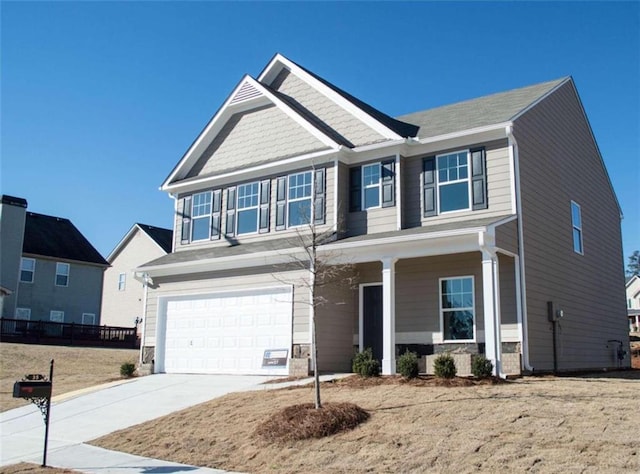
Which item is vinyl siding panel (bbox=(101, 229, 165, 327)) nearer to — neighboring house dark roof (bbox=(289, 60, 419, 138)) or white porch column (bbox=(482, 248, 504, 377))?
neighboring house dark roof (bbox=(289, 60, 419, 138))

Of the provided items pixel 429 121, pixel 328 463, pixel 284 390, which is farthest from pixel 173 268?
pixel 328 463

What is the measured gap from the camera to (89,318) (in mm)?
40094

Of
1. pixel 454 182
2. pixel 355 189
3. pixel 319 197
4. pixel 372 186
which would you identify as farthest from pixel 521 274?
pixel 319 197

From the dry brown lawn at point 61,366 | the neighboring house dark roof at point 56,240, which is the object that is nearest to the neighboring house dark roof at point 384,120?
the dry brown lawn at point 61,366

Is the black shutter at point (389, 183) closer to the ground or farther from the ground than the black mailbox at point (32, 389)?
farther from the ground

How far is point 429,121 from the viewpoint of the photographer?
19797 millimetres

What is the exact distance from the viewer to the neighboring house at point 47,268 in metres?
35.5

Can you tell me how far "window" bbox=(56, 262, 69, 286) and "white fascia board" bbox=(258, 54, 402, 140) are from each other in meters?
22.7

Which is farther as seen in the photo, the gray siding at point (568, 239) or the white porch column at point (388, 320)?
the gray siding at point (568, 239)

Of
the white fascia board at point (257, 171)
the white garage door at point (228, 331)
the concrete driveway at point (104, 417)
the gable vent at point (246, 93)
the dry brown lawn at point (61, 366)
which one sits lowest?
the concrete driveway at point (104, 417)

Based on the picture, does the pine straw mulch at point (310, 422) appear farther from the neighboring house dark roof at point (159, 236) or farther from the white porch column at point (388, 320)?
the neighboring house dark roof at point (159, 236)

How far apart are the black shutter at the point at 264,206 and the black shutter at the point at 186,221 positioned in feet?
10.6

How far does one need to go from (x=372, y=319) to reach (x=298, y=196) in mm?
4316

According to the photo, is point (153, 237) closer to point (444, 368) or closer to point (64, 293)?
point (64, 293)
